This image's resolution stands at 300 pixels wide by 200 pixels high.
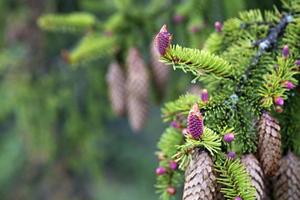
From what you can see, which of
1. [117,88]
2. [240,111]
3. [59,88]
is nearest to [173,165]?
[240,111]

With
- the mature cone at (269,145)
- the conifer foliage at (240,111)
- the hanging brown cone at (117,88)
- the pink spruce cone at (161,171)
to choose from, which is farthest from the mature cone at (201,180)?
the hanging brown cone at (117,88)

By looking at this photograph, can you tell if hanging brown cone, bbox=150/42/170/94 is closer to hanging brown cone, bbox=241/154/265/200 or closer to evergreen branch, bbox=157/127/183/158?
evergreen branch, bbox=157/127/183/158

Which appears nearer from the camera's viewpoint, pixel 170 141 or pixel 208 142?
pixel 208 142

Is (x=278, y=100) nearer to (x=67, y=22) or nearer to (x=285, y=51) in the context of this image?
(x=285, y=51)

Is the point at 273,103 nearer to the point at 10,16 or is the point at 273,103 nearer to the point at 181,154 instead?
the point at 181,154

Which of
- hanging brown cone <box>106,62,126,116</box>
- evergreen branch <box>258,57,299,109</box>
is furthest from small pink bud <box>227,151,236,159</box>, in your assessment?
hanging brown cone <box>106,62,126,116</box>

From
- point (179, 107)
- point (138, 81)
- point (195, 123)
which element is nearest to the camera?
point (195, 123)

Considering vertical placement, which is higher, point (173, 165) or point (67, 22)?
point (67, 22)
